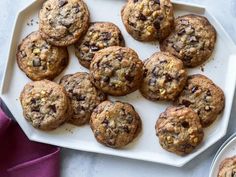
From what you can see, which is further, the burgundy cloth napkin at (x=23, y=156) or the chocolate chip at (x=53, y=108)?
the burgundy cloth napkin at (x=23, y=156)

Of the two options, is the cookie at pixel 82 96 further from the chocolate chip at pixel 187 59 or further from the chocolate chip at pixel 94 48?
the chocolate chip at pixel 187 59

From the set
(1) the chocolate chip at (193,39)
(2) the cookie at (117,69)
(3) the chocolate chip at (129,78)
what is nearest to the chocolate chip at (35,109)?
(2) the cookie at (117,69)

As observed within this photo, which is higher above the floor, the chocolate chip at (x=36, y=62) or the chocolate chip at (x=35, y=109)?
the chocolate chip at (x=36, y=62)

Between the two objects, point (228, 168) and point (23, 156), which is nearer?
point (228, 168)

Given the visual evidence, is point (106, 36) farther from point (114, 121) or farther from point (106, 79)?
point (114, 121)

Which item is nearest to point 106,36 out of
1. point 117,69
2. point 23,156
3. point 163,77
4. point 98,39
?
point 98,39

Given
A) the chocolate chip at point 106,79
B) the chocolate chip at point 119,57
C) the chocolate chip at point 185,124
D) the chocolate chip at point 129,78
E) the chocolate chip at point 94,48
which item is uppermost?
the chocolate chip at point 119,57

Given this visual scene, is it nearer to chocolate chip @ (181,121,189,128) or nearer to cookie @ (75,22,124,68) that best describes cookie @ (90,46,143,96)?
cookie @ (75,22,124,68)

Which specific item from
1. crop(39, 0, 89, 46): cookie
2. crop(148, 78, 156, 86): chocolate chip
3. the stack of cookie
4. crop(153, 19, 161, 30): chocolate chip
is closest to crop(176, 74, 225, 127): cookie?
the stack of cookie
